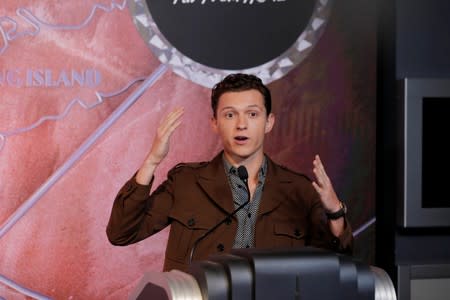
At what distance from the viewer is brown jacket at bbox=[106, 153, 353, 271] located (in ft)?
8.22

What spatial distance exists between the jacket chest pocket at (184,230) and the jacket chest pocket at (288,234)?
0.63ft

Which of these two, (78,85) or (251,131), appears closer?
(251,131)

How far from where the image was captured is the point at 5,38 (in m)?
3.43

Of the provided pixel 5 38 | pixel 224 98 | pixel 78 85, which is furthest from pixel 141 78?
pixel 224 98

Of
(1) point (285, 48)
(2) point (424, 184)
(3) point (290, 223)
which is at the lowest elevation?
(3) point (290, 223)

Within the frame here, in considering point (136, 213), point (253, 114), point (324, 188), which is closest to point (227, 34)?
point (253, 114)

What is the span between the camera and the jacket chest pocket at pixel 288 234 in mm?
2566

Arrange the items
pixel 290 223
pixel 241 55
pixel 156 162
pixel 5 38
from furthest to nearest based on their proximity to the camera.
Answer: pixel 241 55, pixel 5 38, pixel 290 223, pixel 156 162

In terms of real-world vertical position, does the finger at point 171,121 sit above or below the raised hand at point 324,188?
above

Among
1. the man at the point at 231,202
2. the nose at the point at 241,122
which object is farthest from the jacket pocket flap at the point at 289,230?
the nose at the point at 241,122

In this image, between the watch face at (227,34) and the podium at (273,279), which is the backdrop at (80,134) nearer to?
the watch face at (227,34)

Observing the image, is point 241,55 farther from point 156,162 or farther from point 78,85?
point 156,162

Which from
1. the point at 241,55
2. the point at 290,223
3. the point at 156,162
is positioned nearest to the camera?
the point at 156,162

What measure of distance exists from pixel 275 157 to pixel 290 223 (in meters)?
1.12
